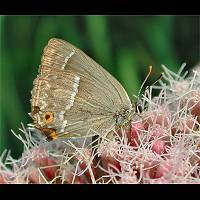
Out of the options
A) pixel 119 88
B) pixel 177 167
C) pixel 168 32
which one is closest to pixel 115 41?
pixel 168 32

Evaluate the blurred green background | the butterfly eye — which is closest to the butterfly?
the butterfly eye

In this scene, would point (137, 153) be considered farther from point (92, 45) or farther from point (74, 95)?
point (92, 45)

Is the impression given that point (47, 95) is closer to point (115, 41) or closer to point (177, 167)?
point (177, 167)

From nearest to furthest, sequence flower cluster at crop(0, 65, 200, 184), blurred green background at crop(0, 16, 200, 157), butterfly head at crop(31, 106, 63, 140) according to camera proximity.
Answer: flower cluster at crop(0, 65, 200, 184) → butterfly head at crop(31, 106, 63, 140) → blurred green background at crop(0, 16, 200, 157)

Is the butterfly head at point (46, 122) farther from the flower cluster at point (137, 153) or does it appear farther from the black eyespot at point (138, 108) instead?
the black eyespot at point (138, 108)

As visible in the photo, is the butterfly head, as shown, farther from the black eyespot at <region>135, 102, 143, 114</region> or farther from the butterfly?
the black eyespot at <region>135, 102, 143, 114</region>
